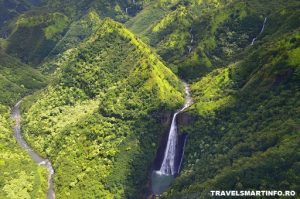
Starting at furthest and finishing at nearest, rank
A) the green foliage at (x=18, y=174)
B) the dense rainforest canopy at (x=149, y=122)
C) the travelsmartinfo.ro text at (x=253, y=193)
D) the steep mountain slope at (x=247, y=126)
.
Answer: the green foliage at (x=18, y=174) → the dense rainforest canopy at (x=149, y=122) → the steep mountain slope at (x=247, y=126) → the travelsmartinfo.ro text at (x=253, y=193)

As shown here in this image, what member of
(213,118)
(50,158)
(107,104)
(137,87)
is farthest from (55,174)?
(213,118)

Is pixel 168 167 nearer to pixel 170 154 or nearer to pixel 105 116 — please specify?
pixel 170 154

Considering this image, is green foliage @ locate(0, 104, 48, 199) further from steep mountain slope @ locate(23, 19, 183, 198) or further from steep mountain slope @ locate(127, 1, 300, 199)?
steep mountain slope @ locate(127, 1, 300, 199)

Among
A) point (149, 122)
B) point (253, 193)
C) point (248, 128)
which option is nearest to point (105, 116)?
point (149, 122)

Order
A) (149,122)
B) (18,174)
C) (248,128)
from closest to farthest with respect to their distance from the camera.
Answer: (248,128), (18,174), (149,122)

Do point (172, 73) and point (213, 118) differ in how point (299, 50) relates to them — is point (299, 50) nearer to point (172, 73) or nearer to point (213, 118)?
→ point (213, 118)

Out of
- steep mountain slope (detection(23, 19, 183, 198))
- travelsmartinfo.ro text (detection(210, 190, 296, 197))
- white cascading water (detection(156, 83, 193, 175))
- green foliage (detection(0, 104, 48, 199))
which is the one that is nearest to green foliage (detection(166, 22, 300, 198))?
travelsmartinfo.ro text (detection(210, 190, 296, 197))

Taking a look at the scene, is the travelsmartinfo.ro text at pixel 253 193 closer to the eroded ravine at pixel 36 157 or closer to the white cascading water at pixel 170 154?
the white cascading water at pixel 170 154

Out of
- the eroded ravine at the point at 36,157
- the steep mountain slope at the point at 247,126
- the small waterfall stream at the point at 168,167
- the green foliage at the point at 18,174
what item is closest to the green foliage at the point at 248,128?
the steep mountain slope at the point at 247,126
